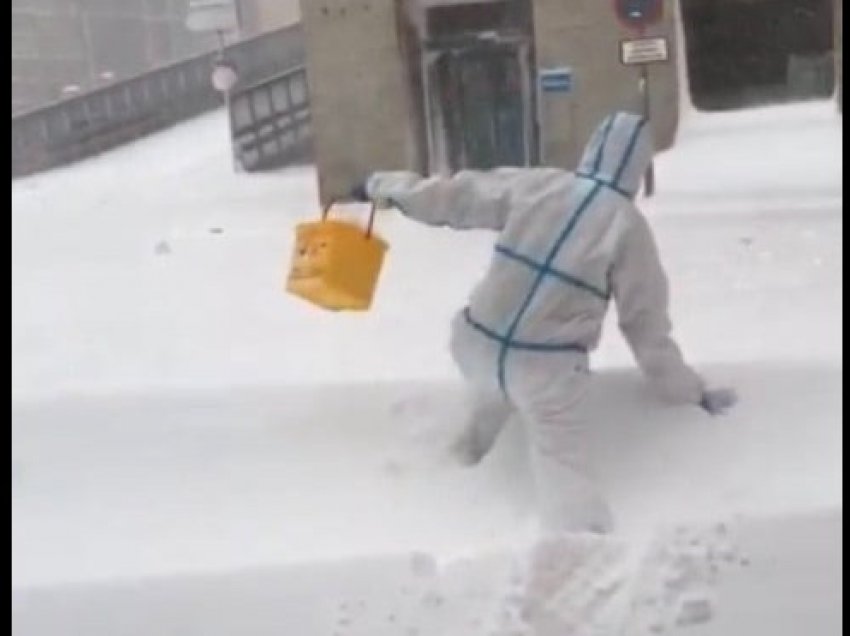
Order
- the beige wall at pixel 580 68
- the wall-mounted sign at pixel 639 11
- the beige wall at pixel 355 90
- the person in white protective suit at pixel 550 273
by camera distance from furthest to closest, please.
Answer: the beige wall at pixel 355 90, the beige wall at pixel 580 68, the wall-mounted sign at pixel 639 11, the person in white protective suit at pixel 550 273

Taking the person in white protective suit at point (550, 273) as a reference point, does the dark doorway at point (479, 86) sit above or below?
below

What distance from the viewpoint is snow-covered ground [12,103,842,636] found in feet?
13.6

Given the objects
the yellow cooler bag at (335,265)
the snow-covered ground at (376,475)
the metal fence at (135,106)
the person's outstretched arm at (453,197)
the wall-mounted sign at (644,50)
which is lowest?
the metal fence at (135,106)

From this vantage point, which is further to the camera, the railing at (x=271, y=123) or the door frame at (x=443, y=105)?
the railing at (x=271, y=123)

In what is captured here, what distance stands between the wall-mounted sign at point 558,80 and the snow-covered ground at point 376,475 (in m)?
4.76

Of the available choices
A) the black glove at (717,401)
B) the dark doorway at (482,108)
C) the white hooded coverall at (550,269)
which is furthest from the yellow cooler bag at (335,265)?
the dark doorway at (482,108)

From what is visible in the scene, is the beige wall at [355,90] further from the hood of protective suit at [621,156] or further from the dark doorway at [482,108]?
the hood of protective suit at [621,156]

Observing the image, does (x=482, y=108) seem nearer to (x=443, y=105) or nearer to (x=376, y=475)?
(x=443, y=105)

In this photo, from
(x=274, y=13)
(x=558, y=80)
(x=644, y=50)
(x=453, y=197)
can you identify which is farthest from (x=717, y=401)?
(x=274, y=13)

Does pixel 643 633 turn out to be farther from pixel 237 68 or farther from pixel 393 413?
pixel 237 68

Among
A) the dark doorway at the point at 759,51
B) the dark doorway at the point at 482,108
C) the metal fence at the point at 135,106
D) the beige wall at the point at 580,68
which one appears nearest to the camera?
the beige wall at the point at 580,68

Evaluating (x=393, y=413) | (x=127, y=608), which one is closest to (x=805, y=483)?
(x=393, y=413)

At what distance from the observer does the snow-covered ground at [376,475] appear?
4.16m

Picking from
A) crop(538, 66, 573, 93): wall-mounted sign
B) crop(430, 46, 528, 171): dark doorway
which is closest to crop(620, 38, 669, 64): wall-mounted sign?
crop(538, 66, 573, 93): wall-mounted sign
